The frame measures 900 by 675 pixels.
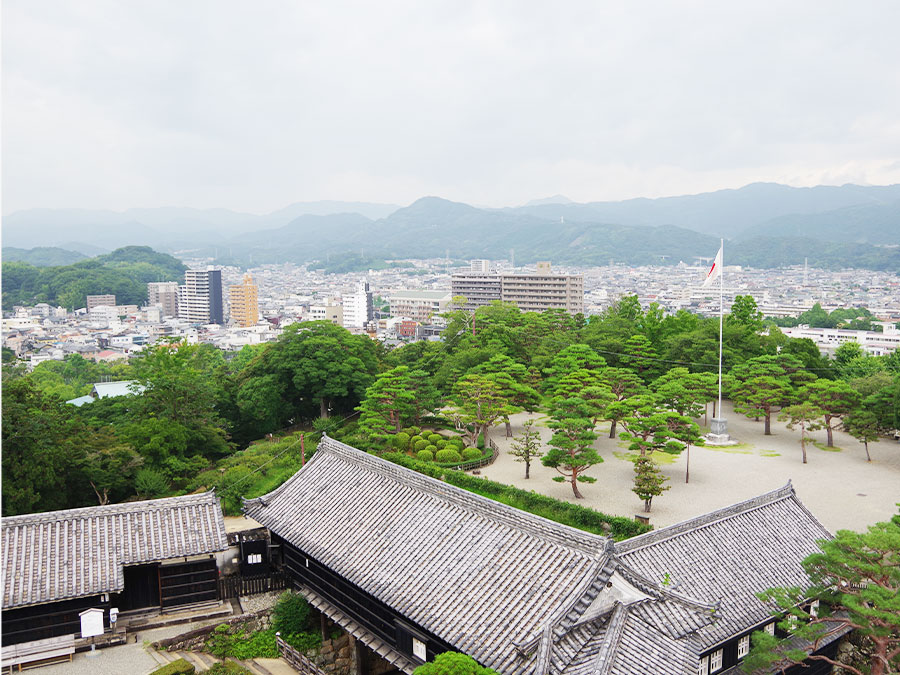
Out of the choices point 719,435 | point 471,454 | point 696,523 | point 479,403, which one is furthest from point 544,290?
point 696,523

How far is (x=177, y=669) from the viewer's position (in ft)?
40.8

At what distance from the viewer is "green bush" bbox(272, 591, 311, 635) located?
48.9 ft

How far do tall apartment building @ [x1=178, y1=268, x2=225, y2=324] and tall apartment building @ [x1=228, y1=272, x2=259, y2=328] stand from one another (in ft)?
9.84

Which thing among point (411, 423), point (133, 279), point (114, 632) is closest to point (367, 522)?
point (114, 632)

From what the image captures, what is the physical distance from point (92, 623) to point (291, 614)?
4.01 m

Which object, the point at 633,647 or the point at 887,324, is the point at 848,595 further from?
the point at 887,324

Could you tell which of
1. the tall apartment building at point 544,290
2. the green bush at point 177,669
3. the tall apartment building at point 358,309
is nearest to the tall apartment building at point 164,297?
the tall apartment building at point 358,309

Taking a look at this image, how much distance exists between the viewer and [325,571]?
1391cm

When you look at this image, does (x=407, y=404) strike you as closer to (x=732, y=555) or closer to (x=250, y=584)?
(x=250, y=584)

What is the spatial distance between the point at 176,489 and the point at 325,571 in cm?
1252

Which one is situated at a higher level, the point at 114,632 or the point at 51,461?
the point at 51,461

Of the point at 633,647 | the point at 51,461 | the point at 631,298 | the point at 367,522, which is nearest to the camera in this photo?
the point at 633,647

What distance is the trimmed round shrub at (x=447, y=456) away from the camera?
1046 inches

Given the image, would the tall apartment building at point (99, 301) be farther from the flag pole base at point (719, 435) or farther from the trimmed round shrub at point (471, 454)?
the flag pole base at point (719, 435)
